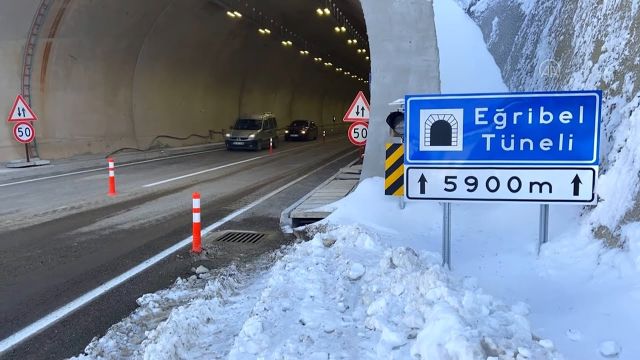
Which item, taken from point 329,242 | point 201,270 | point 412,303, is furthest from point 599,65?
point 201,270

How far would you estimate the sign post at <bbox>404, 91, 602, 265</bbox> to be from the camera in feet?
15.7

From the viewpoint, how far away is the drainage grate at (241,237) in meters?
8.13

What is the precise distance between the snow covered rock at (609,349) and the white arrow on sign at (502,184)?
1.70 metres

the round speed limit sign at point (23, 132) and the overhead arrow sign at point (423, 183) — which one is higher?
the round speed limit sign at point (23, 132)

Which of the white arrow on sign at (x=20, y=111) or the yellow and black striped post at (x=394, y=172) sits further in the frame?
the white arrow on sign at (x=20, y=111)

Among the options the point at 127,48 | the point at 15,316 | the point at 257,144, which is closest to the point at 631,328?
the point at 15,316

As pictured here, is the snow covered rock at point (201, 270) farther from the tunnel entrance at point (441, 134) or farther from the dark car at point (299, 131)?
the dark car at point (299, 131)

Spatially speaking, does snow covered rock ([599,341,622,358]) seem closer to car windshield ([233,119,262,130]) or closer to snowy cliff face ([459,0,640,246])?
snowy cliff face ([459,0,640,246])

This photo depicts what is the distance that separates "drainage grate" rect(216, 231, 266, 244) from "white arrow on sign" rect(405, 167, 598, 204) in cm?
369

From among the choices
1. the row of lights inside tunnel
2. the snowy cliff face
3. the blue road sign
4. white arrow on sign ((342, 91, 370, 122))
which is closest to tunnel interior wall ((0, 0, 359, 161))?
the row of lights inside tunnel

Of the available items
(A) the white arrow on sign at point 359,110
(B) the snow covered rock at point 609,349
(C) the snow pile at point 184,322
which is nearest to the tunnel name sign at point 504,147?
(B) the snow covered rock at point 609,349

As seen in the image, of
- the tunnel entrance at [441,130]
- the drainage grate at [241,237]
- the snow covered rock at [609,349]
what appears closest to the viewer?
the snow covered rock at [609,349]

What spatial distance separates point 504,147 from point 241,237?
15.3 ft

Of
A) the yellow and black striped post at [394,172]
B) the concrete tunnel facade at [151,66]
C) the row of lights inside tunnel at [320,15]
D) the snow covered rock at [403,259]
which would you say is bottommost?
the snow covered rock at [403,259]
